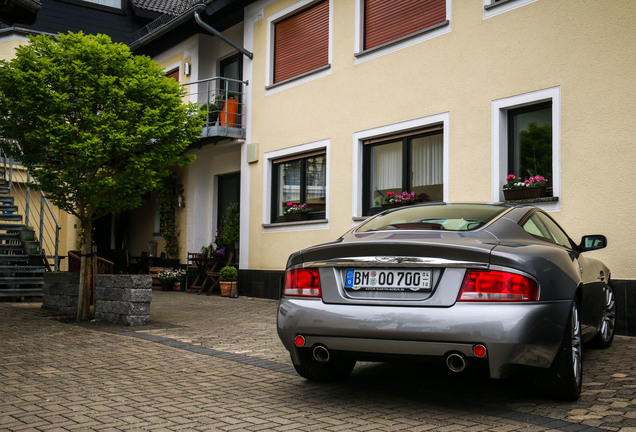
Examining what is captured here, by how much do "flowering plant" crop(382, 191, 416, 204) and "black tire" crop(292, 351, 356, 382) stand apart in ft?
20.6

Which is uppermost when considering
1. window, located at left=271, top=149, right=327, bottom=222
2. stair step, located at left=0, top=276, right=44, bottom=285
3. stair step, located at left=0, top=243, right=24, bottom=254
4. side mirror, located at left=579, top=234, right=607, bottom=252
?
window, located at left=271, top=149, right=327, bottom=222

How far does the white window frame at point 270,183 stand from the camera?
13250 millimetres

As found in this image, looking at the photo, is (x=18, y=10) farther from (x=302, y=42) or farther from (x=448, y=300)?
(x=302, y=42)

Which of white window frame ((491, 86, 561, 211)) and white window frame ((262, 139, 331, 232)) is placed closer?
white window frame ((491, 86, 561, 211))

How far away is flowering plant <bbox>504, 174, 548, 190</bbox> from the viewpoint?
368 inches

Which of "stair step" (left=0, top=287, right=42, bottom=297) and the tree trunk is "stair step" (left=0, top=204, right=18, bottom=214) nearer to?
"stair step" (left=0, top=287, right=42, bottom=297)

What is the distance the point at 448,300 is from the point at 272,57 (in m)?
11.8

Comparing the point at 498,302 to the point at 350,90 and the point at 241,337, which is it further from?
the point at 350,90

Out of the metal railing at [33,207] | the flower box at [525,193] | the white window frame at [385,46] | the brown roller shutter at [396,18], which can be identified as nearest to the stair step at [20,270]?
the metal railing at [33,207]

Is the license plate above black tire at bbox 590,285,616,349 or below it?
above

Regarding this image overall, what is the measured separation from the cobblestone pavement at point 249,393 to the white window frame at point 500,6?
487cm

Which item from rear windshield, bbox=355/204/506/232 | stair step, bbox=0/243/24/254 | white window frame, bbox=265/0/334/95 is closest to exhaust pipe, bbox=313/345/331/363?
rear windshield, bbox=355/204/506/232

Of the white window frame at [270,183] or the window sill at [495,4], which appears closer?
the window sill at [495,4]

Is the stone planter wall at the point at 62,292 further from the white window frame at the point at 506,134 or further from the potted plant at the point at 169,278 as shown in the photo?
the white window frame at the point at 506,134
